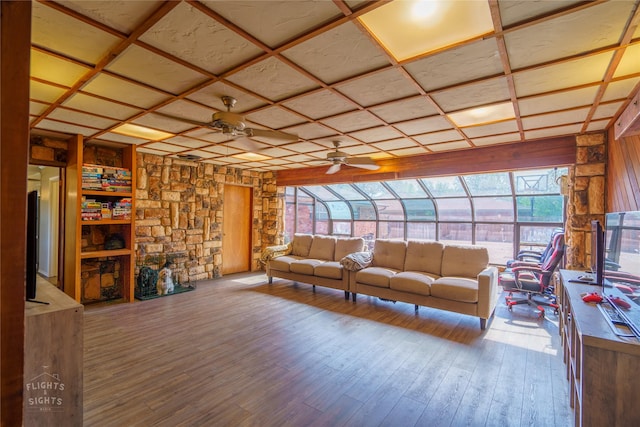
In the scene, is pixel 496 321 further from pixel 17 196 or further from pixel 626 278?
pixel 17 196

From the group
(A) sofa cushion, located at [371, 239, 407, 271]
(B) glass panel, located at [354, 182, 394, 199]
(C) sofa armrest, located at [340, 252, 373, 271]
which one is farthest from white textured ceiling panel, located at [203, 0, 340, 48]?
(B) glass panel, located at [354, 182, 394, 199]

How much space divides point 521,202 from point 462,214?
3.72 feet

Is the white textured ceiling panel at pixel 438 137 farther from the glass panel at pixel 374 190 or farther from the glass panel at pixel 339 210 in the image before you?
the glass panel at pixel 339 210

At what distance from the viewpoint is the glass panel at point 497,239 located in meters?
6.09

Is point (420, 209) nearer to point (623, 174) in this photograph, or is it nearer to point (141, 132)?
point (623, 174)

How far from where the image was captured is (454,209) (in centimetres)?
668

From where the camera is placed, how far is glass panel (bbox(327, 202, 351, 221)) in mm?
8242

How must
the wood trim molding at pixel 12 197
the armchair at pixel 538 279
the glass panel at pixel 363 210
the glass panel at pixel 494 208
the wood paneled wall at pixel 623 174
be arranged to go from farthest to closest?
the glass panel at pixel 363 210 → the glass panel at pixel 494 208 → the armchair at pixel 538 279 → the wood paneled wall at pixel 623 174 → the wood trim molding at pixel 12 197

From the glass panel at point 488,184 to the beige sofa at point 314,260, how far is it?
9.03ft

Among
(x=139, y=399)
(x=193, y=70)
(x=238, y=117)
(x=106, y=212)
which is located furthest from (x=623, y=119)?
(x=106, y=212)

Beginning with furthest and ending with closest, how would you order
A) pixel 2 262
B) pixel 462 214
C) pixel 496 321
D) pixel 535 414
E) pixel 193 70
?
pixel 462 214, pixel 496 321, pixel 193 70, pixel 535 414, pixel 2 262

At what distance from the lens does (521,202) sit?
586 cm

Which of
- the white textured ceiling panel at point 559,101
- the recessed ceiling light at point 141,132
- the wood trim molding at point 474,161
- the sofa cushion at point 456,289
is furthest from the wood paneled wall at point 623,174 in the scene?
the recessed ceiling light at point 141,132

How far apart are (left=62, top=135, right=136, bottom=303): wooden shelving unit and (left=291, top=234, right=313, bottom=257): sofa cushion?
9.51ft
